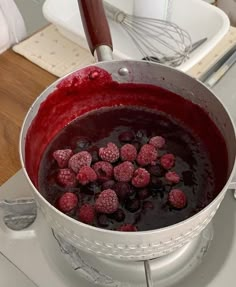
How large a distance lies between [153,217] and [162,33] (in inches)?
14.5

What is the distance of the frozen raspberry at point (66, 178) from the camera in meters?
0.45

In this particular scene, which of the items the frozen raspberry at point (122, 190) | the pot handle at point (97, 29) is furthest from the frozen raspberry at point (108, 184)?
the pot handle at point (97, 29)

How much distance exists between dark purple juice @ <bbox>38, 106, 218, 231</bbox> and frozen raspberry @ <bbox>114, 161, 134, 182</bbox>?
11 millimetres

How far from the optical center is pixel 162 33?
2.31ft

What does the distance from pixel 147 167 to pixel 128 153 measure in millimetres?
23

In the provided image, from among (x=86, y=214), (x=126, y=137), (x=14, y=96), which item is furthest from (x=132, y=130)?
(x=14, y=96)

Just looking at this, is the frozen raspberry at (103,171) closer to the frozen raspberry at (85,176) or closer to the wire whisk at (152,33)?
the frozen raspberry at (85,176)

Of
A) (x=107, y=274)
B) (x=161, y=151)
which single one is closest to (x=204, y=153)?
(x=161, y=151)

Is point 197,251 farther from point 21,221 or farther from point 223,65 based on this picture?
point 223,65

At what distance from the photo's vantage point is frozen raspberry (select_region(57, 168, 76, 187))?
0.45m

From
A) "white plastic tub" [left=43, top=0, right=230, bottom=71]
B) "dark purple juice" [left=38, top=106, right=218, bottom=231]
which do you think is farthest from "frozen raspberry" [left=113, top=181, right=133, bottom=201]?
"white plastic tub" [left=43, top=0, right=230, bottom=71]

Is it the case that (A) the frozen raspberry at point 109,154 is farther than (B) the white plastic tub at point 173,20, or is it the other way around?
(B) the white plastic tub at point 173,20

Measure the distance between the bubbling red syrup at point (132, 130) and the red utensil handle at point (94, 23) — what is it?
0.04 metres

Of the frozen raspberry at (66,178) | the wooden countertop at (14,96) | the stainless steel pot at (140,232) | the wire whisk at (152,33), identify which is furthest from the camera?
the wire whisk at (152,33)
